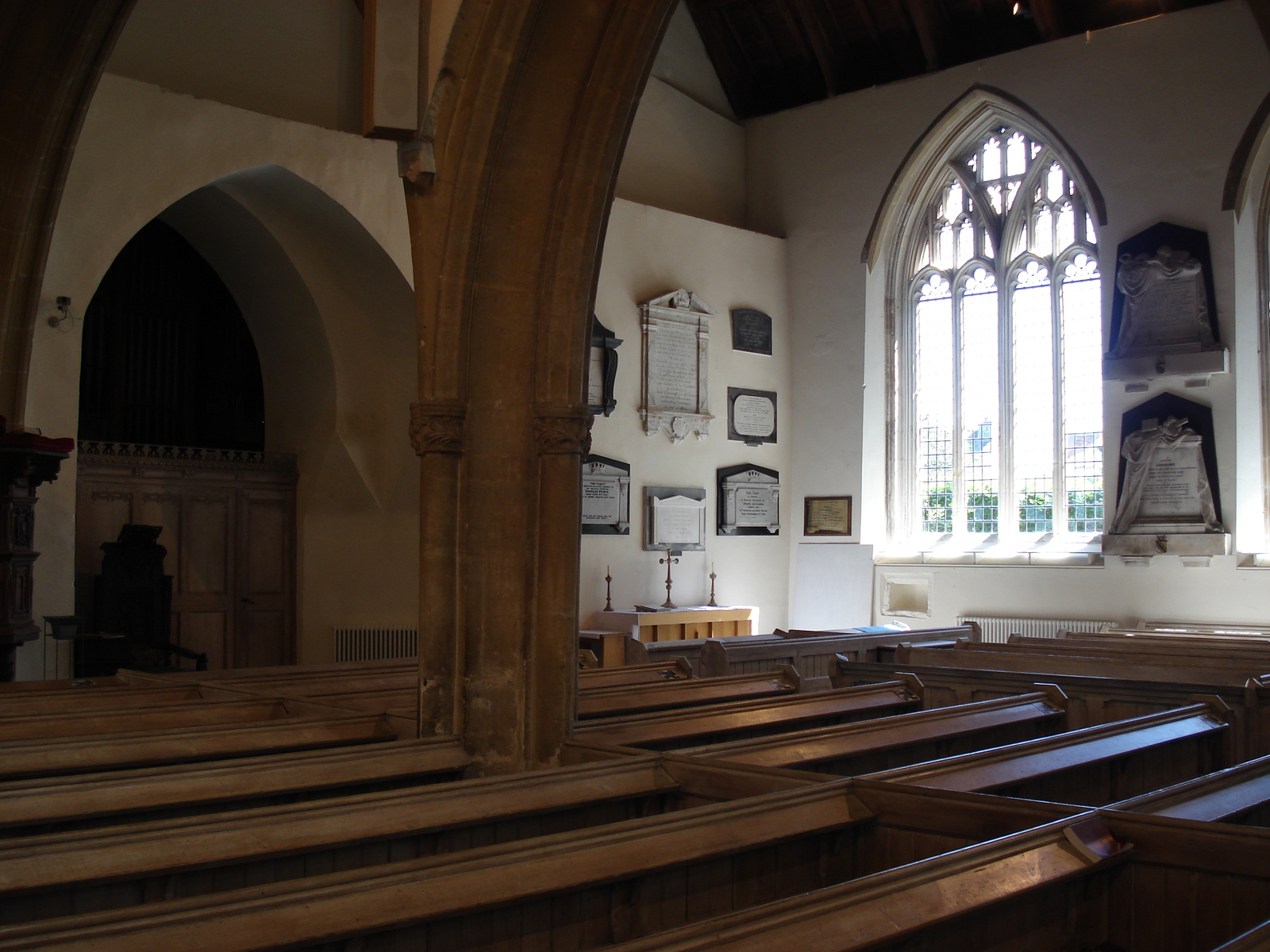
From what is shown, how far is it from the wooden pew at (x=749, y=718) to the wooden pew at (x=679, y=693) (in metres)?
0.19

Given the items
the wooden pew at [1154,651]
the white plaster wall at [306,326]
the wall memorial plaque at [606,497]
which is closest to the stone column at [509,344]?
the wooden pew at [1154,651]

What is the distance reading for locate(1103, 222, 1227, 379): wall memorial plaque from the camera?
1012cm

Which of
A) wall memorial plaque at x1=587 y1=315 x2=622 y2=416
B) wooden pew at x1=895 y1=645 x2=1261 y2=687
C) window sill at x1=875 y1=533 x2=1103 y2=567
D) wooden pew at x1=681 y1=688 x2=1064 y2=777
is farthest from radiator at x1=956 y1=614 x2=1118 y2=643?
wooden pew at x1=681 y1=688 x2=1064 y2=777

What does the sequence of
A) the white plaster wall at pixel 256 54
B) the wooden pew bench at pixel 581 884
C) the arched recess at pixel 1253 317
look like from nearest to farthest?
the wooden pew bench at pixel 581 884, the white plaster wall at pixel 256 54, the arched recess at pixel 1253 317

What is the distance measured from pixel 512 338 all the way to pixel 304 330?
5.94 m

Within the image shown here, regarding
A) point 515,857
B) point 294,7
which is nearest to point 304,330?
point 294,7

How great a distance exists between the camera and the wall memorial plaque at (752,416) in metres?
12.1

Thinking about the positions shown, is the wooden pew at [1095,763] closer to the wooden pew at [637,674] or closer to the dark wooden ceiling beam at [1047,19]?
the wooden pew at [637,674]

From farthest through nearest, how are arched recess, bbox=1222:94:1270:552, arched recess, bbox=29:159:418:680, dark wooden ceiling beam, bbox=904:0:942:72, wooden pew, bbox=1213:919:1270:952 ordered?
dark wooden ceiling beam, bbox=904:0:942:72, arched recess, bbox=1222:94:1270:552, arched recess, bbox=29:159:418:680, wooden pew, bbox=1213:919:1270:952

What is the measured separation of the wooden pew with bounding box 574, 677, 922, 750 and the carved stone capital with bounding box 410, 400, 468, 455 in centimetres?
110

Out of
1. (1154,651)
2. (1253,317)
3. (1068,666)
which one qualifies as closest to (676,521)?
(1154,651)

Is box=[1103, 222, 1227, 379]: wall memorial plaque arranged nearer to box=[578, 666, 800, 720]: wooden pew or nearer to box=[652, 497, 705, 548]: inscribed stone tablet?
box=[652, 497, 705, 548]: inscribed stone tablet

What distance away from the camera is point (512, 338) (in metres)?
4.19

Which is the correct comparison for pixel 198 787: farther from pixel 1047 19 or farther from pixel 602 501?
pixel 1047 19
